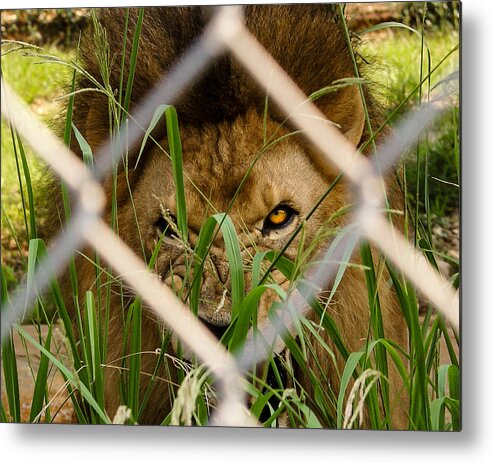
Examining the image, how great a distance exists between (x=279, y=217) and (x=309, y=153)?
188mm

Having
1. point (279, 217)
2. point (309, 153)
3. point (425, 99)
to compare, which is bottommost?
point (279, 217)

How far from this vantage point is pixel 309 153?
2.35 meters

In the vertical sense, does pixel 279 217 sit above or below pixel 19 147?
below

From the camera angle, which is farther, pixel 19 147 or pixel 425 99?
pixel 19 147

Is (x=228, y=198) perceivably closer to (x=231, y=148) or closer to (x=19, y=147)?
(x=231, y=148)

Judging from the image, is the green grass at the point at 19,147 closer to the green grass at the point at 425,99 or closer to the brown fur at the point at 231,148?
the brown fur at the point at 231,148

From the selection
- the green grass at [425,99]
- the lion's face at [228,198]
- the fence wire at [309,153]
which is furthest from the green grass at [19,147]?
the green grass at [425,99]

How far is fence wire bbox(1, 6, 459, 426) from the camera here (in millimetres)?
2266

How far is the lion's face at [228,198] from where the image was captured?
227 cm

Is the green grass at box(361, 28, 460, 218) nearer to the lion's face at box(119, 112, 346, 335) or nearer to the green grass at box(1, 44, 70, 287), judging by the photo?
the lion's face at box(119, 112, 346, 335)

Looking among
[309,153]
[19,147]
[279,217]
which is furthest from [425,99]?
[19,147]

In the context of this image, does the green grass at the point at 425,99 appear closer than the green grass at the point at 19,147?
Yes

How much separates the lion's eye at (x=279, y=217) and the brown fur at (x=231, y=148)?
0.05 feet

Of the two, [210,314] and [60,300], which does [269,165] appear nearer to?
[210,314]
